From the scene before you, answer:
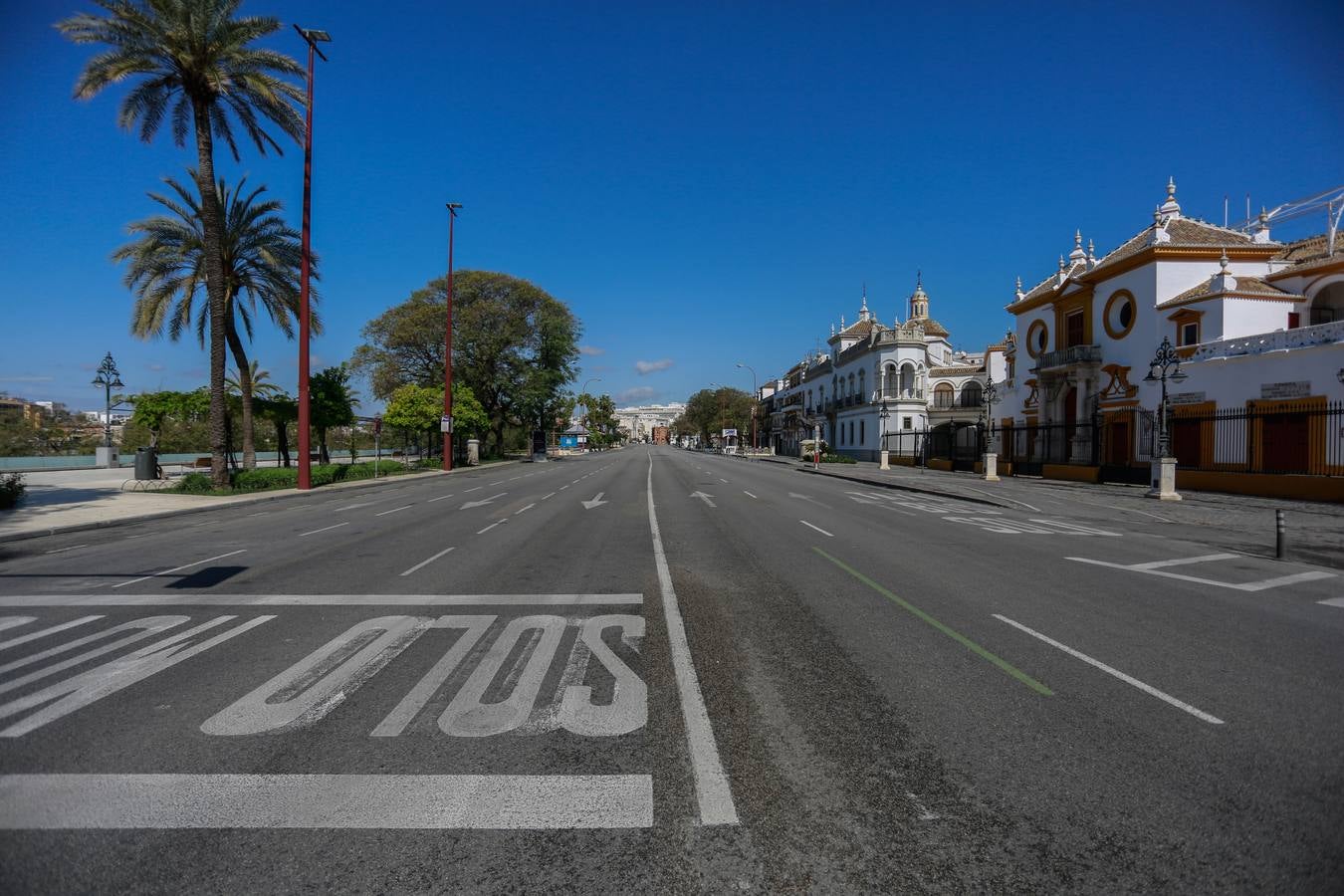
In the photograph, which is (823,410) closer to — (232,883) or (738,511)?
(738,511)

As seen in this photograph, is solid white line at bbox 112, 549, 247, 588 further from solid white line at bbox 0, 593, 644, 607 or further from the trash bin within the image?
the trash bin

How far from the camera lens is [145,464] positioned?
77.4 feet

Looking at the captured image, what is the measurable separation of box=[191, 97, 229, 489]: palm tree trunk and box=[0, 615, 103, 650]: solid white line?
17862 mm

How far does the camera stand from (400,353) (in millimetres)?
51156

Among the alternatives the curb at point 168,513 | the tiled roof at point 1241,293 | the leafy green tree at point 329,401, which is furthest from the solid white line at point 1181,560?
the leafy green tree at point 329,401

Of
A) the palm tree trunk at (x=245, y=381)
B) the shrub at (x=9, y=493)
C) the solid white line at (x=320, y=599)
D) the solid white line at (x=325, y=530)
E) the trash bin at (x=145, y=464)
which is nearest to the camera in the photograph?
the solid white line at (x=320, y=599)

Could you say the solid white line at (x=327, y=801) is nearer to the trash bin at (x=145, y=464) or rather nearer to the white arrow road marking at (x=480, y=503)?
the white arrow road marking at (x=480, y=503)

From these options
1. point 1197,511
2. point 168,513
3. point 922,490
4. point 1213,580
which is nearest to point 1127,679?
point 1213,580

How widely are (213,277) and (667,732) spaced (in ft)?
80.4

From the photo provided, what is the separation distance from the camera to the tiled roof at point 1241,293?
27578mm

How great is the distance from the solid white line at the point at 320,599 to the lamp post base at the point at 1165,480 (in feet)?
70.4

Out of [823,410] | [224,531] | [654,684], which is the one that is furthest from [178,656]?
[823,410]

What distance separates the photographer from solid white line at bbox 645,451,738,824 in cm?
328

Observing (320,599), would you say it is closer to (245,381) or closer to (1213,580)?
(1213,580)
